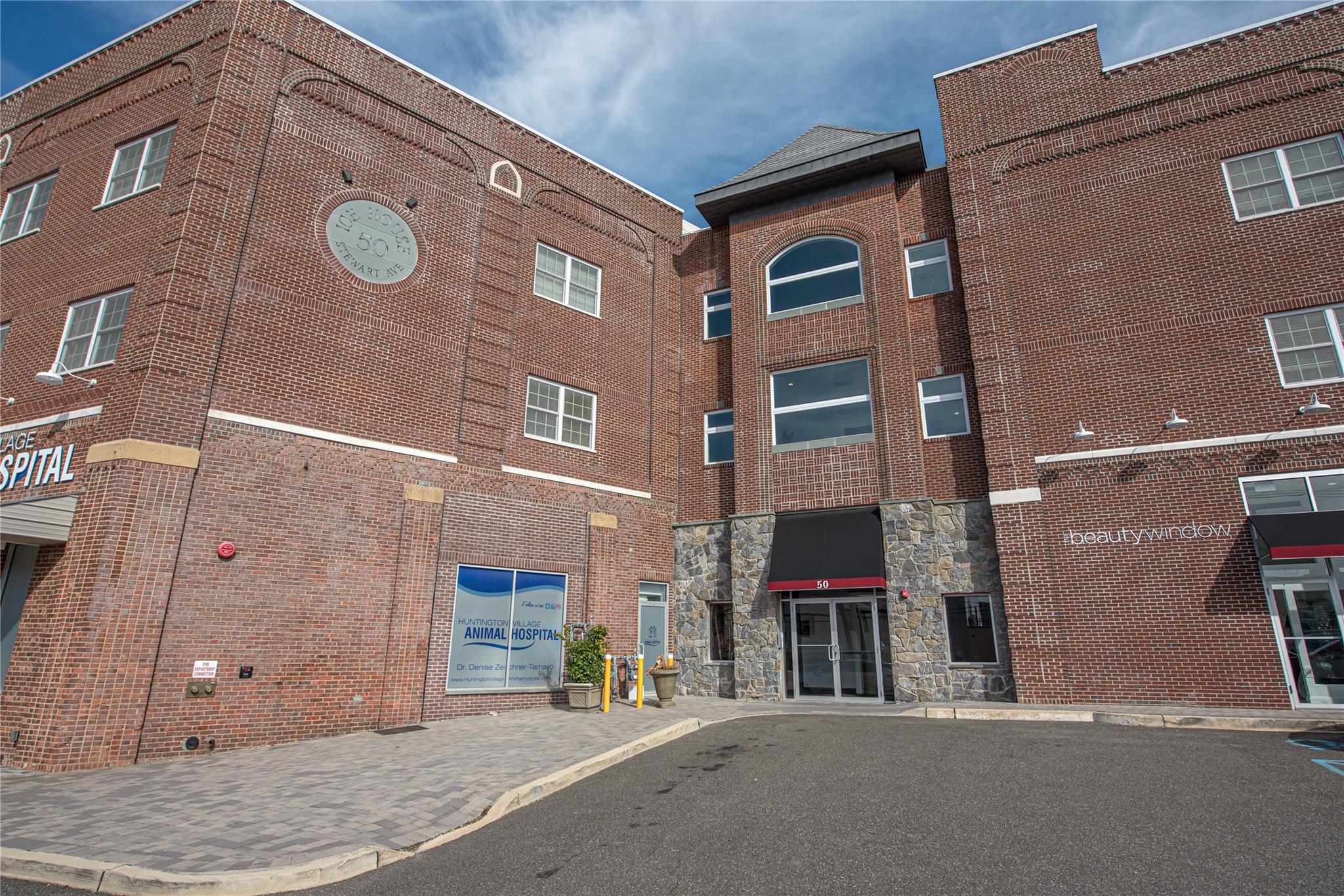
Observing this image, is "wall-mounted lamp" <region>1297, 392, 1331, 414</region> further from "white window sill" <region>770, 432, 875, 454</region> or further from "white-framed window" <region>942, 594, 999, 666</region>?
"white window sill" <region>770, 432, 875, 454</region>

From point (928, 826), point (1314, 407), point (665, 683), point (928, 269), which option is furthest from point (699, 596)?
point (1314, 407)

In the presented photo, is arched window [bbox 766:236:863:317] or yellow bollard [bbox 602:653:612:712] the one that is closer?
yellow bollard [bbox 602:653:612:712]

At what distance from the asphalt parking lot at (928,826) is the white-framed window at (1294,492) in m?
4.74

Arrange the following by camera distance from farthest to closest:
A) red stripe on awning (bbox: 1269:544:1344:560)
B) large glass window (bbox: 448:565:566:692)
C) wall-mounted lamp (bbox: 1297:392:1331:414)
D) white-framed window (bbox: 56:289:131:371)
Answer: large glass window (bbox: 448:565:566:692) < white-framed window (bbox: 56:289:131:371) < wall-mounted lamp (bbox: 1297:392:1331:414) < red stripe on awning (bbox: 1269:544:1344:560)

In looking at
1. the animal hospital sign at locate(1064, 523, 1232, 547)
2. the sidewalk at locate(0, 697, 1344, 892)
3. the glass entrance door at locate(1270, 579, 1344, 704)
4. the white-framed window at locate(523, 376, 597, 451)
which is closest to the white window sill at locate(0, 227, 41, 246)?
the white-framed window at locate(523, 376, 597, 451)

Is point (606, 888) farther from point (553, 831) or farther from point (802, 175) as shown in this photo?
point (802, 175)

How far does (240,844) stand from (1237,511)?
16157 millimetres

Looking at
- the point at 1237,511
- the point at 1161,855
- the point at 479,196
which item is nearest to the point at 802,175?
the point at 479,196

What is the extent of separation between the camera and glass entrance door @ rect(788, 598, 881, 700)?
51.1 feet

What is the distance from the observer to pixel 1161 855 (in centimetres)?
544

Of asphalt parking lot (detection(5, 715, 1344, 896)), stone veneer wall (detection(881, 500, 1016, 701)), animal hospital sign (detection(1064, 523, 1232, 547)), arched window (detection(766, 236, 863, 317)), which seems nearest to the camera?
asphalt parking lot (detection(5, 715, 1344, 896))

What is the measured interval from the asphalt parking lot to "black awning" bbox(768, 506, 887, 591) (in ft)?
18.8

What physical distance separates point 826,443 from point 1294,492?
350 inches

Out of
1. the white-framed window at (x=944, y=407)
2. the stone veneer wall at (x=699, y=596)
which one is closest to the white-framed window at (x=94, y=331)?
the stone veneer wall at (x=699, y=596)
